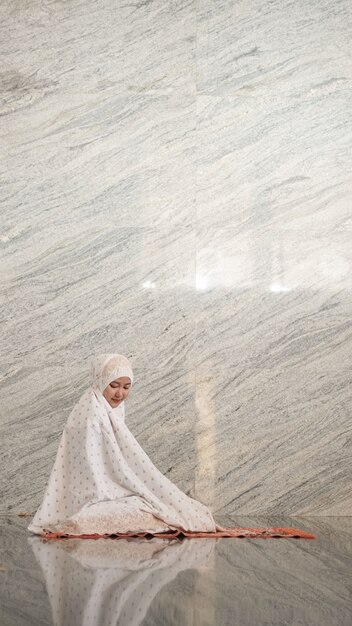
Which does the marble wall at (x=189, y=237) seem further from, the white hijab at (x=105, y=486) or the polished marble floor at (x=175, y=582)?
the polished marble floor at (x=175, y=582)

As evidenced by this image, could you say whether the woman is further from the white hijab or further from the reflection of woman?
the reflection of woman

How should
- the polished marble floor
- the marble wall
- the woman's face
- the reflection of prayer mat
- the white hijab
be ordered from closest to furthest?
the polished marble floor, the reflection of prayer mat, the white hijab, the woman's face, the marble wall

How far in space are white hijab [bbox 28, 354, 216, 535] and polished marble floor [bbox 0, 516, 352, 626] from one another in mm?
291

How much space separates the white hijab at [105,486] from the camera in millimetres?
5930

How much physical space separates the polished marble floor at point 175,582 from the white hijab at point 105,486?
29 cm

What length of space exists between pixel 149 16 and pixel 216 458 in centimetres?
370

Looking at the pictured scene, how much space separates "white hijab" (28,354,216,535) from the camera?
5.93m

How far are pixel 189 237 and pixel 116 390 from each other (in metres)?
2.42

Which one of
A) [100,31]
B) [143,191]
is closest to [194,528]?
[143,191]

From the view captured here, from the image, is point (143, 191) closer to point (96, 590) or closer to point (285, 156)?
point (285, 156)

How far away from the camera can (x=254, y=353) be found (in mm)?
8406

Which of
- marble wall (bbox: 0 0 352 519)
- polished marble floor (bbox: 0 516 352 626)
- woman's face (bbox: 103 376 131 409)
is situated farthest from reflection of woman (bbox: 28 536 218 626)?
marble wall (bbox: 0 0 352 519)

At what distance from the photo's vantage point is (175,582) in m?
3.84

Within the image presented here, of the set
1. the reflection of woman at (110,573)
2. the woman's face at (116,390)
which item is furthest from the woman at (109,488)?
the reflection of woman at (110,573)
